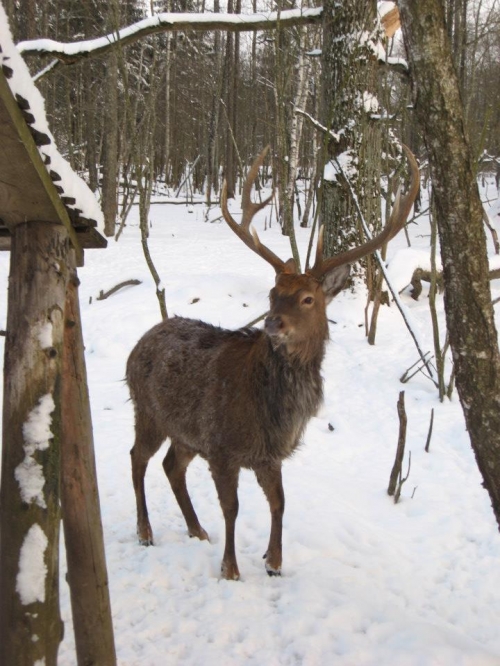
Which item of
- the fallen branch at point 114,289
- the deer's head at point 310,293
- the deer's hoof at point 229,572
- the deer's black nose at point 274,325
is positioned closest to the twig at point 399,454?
the deer's head at point 310,293

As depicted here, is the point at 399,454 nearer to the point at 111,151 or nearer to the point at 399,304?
the point at 399,304

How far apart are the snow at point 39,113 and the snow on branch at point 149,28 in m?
3.61

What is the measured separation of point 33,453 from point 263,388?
1.99m

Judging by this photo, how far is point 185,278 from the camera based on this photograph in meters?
12.1

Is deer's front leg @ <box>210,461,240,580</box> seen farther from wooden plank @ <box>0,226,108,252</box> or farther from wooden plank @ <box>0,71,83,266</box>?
wooden plank @ <box>0,71,83,266</box>

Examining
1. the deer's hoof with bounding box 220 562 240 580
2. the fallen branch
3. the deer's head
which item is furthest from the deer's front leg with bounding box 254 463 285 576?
the fallen branch

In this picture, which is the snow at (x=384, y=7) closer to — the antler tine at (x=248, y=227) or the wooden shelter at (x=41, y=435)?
the antler tine at (x=248, y=227)

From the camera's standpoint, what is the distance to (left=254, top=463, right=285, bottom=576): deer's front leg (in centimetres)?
429

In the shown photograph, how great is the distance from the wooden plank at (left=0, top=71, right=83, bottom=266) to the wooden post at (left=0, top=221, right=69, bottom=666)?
0.24 feet

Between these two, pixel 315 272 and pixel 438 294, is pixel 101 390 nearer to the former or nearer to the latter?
pixel 315 272

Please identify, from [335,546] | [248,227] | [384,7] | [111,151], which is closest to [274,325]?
[248,227]

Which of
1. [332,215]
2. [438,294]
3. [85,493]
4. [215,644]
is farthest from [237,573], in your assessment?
[438,294]

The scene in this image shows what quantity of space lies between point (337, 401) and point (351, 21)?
16.6ft

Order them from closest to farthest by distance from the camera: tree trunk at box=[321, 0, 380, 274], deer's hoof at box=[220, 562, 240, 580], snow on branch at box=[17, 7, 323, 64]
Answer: deer's hoof at box=[220, 562, 240, 580] → snow on branch at box=[17, 7, 323, 64] → tree trunk at box=[321, 0, 380, 274]
